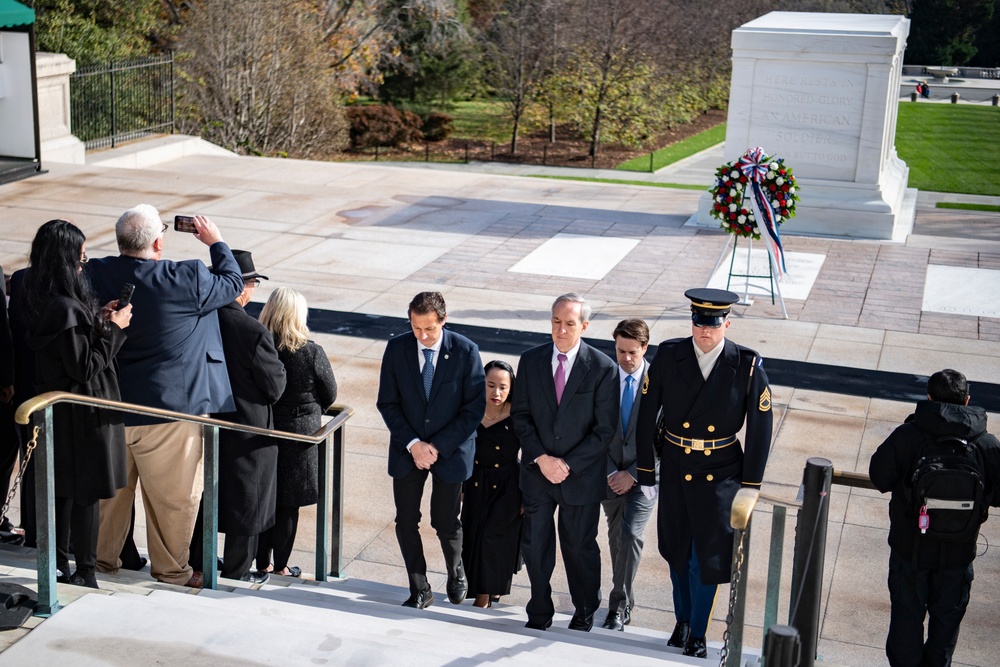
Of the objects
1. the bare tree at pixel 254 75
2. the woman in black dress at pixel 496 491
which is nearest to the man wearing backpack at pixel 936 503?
the woman in black dress at pixel 496 491

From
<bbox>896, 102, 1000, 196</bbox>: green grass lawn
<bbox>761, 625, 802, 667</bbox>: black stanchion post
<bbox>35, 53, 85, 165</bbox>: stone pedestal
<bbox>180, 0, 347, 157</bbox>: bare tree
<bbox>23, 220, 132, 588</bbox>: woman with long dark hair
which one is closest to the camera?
<bbox>761, 625, 802, 667</bbox>: black stanchion post

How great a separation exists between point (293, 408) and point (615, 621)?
191 cm

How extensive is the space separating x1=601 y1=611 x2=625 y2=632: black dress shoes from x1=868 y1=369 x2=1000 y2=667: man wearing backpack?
4.31 ft

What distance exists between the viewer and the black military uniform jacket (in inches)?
216

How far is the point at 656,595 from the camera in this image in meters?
6.54

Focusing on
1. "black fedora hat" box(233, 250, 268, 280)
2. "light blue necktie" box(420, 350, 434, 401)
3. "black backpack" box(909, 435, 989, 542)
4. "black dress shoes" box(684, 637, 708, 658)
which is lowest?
"black dress shoes" box(684, 637, 708, 658)

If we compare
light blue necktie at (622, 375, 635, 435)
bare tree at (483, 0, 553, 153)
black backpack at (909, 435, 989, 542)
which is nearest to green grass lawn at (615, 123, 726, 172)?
bare tree at (483, 0, 553, 153)

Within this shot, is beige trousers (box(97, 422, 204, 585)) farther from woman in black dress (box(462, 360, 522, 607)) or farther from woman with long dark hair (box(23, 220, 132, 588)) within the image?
woman in black dress (box(462, 360, 522, 607))

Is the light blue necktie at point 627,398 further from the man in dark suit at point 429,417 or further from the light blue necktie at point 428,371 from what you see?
Answer: the light blue necktie at point 428,371

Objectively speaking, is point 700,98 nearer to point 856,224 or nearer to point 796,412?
point 856,224

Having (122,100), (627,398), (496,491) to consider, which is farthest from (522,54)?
(496,491)

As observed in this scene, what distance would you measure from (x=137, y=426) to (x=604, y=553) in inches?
119

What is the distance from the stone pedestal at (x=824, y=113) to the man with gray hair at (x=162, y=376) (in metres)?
11.4

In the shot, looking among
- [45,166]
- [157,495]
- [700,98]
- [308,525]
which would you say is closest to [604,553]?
[308,525]
